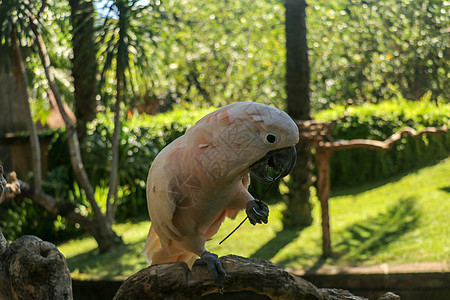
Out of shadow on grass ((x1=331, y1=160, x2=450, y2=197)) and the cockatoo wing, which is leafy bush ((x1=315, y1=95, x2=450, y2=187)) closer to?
shadow on grass ((x1=331, y1=160, x2=450, y2=197))

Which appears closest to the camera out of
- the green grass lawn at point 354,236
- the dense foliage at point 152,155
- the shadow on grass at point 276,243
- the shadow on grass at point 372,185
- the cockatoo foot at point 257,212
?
the cockatoo foot at point 257,212

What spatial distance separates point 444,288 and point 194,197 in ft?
11.8

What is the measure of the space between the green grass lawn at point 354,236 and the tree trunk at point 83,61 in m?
1.86

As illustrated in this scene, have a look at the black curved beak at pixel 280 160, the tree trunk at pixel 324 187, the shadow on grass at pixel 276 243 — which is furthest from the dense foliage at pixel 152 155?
the black curved beak at pixel 280 160

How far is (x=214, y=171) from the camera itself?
2.16 m

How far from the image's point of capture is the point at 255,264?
227 cm

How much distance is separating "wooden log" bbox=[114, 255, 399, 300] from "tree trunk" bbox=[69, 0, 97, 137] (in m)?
4.07

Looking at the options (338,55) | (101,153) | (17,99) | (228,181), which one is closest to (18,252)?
(228,181)

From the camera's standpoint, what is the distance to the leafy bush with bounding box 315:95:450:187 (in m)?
8.56

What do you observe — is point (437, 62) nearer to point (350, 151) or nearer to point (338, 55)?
point (350, 151)

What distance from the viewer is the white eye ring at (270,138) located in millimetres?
2035

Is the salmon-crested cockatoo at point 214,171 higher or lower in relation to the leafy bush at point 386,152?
higher

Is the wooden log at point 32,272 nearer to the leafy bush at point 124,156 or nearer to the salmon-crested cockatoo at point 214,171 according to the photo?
the salmon-crested cockatoo at point 214,171

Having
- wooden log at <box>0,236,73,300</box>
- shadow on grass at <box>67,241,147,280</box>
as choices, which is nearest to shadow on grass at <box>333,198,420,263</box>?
shadow on grass at <box>67,241,147,280</box>
